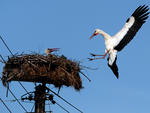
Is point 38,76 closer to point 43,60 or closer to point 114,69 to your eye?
point 43,60

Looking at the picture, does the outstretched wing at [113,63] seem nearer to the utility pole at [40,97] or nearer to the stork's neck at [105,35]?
the stork's neck at [105,35]

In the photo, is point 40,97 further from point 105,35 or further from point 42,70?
point 105,35

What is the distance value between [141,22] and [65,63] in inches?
80.4

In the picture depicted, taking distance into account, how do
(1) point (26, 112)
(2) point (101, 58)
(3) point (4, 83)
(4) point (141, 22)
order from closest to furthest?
(2) point (101, 58), (4) point (141, 22), (1) point (26, 112), (3) point (4, 83)

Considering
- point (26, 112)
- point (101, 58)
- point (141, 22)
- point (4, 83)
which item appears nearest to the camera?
point (101, 58)

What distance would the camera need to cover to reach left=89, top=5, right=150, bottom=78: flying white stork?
22.8 ft

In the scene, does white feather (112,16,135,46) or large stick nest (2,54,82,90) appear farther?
large stick nest (2,54,82,90)

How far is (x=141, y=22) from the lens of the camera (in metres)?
7.48

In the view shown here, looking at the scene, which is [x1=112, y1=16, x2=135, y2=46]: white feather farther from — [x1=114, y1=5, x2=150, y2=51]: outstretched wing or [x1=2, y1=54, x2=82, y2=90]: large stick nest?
[x1=2, y1=54, x2=82, y2=90]: large stick nest

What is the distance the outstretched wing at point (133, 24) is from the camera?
7379mm

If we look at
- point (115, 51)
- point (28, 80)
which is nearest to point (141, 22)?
point (115, 51)

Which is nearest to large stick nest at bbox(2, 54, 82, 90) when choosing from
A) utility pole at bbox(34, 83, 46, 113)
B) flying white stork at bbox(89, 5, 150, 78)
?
utility pole at bbox(34, 83, 46, 113)

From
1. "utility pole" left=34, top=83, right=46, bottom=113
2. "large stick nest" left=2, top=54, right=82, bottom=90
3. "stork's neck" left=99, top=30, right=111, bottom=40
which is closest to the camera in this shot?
"stork's neck" left=99, top=30, right=111, bottom=40

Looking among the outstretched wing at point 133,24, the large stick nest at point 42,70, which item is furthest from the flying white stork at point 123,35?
the large stick nest at point 42,70
